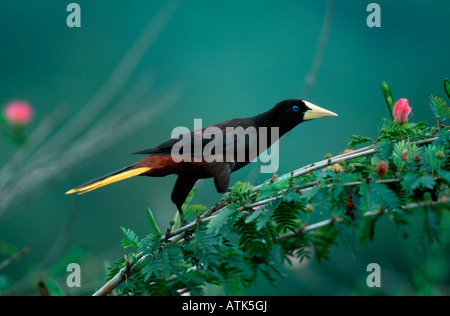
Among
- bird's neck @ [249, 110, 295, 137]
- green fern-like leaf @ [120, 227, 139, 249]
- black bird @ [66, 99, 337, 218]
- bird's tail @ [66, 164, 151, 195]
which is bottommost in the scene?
green fern-like leaf @ [120, 227, 139, 249]

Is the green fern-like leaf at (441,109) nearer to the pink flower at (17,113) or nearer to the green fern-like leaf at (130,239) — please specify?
the green fern-like leaf at (130,239)

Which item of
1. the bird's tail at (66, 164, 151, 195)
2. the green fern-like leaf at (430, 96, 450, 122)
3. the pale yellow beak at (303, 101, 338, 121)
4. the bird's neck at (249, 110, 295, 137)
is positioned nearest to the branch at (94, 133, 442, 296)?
the green fern-like leaf at (430, 96, 450, 122)

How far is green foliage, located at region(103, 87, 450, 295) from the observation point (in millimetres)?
1148

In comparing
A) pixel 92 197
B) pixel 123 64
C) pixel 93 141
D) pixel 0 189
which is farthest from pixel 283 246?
pixel 92 197

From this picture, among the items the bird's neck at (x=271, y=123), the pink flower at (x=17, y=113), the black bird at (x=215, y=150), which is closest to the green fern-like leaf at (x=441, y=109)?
the black bird at (x=215, y=150)

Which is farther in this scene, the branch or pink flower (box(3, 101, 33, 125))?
pink flower (box(3, 101, 33, 125))

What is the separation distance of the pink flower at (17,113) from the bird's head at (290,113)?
1.12 metres

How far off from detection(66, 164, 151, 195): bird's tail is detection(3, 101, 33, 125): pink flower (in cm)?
57

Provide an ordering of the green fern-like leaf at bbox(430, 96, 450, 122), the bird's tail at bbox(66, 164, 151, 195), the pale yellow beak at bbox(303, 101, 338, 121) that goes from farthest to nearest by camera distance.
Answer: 1. the pale yellow beak at bbox(303, 101, 338, 121)
2. the bird's tail at bbox(66, 164, 151, 195)
3. the green fern-like leaf at bbox(430, 96, 450, 122)

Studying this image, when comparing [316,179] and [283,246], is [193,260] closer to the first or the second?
[283,246]

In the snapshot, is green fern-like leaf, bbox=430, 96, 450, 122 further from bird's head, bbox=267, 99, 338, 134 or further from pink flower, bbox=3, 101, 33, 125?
pink flower, bbox=3, 101, 33, 125

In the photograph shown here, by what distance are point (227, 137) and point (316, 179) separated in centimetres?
80

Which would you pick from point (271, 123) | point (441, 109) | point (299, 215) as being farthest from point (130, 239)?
point (271, 123)

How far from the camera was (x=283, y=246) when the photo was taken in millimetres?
1434
